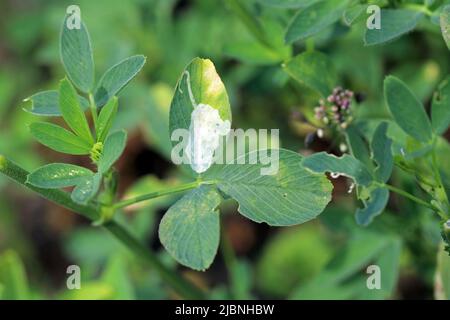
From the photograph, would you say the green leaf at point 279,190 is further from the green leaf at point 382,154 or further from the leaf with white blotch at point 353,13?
the leaf with white blotch at point 353,13

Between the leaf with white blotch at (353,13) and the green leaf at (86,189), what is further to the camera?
the leaf with white blotch at (353,13)

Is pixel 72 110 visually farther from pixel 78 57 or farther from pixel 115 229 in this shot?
pixel 115 229

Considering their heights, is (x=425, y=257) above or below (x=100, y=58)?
below

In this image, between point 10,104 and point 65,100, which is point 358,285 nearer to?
point 65,100

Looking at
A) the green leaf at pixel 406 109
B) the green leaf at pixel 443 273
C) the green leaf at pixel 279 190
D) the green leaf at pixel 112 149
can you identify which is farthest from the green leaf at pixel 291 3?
the green leaf at pixel 443 273

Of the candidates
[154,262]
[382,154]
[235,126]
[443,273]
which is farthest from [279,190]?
[235,126]
